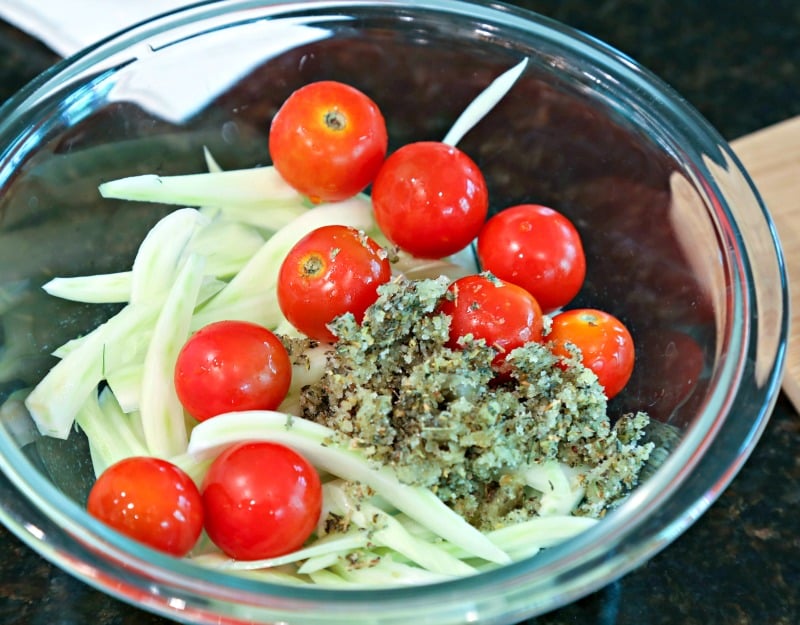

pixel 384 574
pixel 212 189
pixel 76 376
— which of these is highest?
pixel 212 189

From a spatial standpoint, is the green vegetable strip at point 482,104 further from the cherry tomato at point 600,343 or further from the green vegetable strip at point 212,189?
the cherry tomato at point 600,343

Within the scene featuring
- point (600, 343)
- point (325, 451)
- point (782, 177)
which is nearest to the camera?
point (325, 451)

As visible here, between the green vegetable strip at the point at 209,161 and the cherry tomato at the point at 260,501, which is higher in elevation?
the green vegetable strip at the point at 209,161

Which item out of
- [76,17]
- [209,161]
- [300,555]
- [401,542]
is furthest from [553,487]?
[76,17]

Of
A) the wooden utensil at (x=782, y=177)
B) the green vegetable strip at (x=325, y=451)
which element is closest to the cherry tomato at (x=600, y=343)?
the green vegetable strip at (x=325, y=451)

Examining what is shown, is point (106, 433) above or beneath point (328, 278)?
beneath

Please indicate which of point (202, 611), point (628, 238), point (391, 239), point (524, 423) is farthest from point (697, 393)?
point (202, 611)

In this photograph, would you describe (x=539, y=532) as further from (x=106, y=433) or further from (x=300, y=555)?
(x=106, y=433)

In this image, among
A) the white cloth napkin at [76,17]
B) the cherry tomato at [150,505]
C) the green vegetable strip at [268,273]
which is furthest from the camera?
the white cloth napkin at [76,17]

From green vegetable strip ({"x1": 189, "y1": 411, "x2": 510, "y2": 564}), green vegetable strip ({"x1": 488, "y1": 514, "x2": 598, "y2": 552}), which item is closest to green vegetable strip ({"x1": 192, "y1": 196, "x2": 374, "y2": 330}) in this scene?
green vegetable strip ({"x1": 189, "y1": 411, "x2": 510, "y2": 564})
